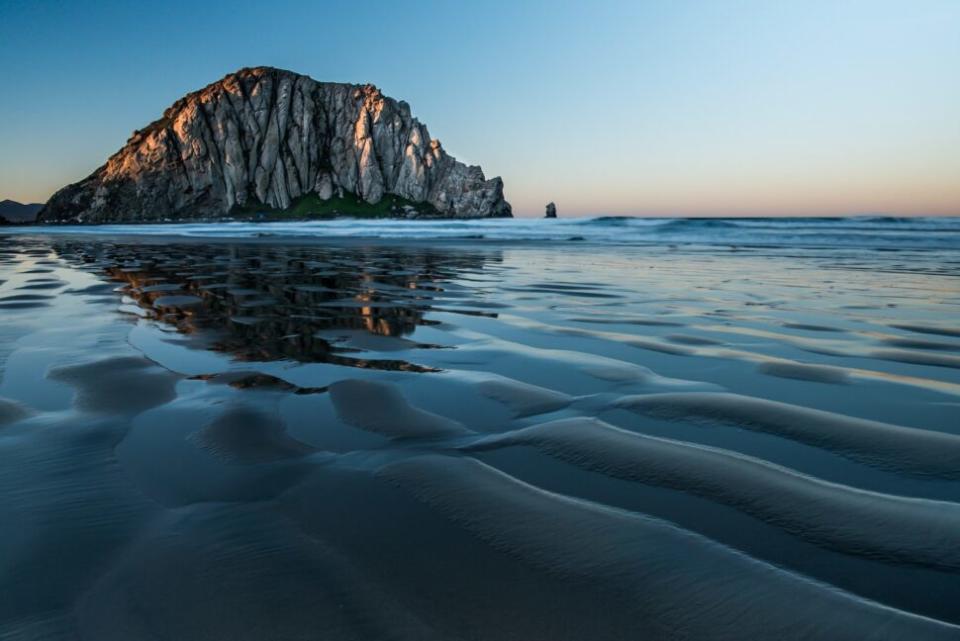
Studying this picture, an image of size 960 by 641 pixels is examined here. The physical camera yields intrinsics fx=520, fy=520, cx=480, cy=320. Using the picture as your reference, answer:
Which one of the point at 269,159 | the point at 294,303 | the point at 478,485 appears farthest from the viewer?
the point at 269,159

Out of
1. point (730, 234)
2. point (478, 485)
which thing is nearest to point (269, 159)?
point (730, 234)

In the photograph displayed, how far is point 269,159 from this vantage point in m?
158

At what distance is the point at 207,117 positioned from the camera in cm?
15138

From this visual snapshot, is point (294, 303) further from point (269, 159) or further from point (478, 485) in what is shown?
point (269, 159)

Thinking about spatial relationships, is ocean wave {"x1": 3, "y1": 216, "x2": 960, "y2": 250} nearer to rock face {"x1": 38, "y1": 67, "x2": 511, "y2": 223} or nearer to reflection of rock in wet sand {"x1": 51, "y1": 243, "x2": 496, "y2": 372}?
reflection of rock in wet sand {"x1": 51, "y1": 243, "x2": 496, "y2": 372}

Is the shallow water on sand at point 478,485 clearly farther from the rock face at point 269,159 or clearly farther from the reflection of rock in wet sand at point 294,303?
the rock face at point 269,159

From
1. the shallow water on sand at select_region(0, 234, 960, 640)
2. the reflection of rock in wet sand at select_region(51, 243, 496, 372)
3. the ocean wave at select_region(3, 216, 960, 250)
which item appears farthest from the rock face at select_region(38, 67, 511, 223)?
the shallow water on sand at select_region(0, 234, 960, 640)

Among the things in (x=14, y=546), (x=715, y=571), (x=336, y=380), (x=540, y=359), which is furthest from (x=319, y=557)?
(x=540, y=359)

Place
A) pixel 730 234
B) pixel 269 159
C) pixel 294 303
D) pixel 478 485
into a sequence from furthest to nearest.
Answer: pixel 269 159, pixel 730 234, pixel 294 303, pixel 478 485

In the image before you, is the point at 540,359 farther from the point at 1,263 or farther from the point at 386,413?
the point at 1,263

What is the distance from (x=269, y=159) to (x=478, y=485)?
575 feet

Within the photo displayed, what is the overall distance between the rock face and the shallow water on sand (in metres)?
167

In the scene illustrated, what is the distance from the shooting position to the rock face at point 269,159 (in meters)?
150

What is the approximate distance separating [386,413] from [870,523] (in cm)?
215
